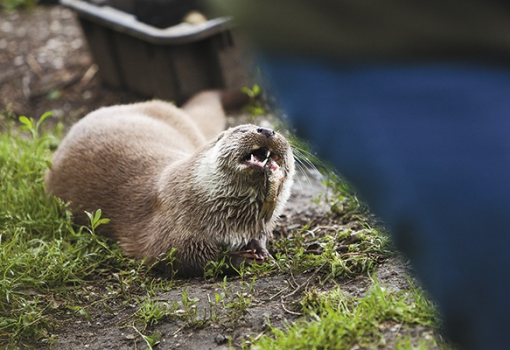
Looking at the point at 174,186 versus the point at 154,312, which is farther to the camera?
the point at 174,186

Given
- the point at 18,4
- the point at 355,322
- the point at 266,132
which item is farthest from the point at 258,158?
the point at 18,4

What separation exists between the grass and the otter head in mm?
278

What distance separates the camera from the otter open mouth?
3.06 meters

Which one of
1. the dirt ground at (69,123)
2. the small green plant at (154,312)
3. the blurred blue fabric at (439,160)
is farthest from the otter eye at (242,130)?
the blurred blue fabric at (439,160)

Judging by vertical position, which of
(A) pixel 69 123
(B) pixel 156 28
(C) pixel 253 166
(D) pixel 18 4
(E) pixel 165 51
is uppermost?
(D) pixel 18 4

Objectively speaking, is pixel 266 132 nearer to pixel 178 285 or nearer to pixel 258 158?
pixel 258 158

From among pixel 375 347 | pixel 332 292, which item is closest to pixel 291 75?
pixel 375 347

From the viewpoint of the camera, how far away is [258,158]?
3105 millimetres

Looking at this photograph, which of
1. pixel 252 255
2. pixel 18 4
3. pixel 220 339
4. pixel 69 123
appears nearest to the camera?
pixel 220 339

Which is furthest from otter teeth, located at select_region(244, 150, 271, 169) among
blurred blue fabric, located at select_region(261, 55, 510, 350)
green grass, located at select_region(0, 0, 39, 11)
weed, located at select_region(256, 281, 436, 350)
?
green grass, located at select_region(0, 0, 39, 11)

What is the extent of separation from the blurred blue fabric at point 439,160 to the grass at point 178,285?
2.73ft

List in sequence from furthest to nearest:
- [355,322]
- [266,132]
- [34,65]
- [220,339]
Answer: [34,65]
[266,132]
[220,339]
[355,322]

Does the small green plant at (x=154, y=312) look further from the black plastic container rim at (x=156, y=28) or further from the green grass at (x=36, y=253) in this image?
the black plastic container rim at (x=156, y=28)

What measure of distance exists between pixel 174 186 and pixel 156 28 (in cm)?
223
